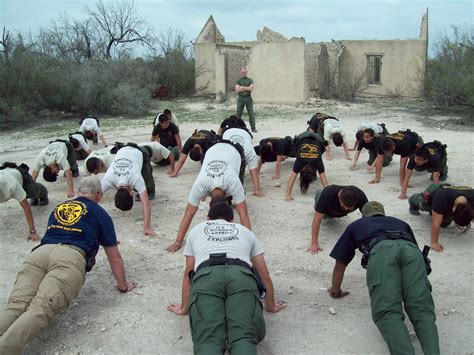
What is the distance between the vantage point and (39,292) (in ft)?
10.6

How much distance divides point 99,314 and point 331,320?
184 cm

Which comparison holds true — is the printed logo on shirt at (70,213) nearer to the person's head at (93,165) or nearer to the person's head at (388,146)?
the person's head at (93,165)

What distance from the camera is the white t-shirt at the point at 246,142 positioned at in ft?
20.3

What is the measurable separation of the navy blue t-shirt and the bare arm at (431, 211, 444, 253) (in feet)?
9.97

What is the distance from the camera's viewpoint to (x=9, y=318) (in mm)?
3061

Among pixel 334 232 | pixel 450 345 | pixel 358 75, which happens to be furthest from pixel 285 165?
pixel 358 75

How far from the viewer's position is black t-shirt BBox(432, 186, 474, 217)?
4.37 metres

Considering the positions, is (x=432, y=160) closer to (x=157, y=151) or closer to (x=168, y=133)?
(x=157, y=151)

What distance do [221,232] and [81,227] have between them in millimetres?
1163

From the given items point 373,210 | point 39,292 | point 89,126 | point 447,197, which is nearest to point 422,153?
point 447,197

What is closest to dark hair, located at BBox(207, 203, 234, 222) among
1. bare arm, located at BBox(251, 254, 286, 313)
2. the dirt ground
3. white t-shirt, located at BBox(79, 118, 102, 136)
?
bare arm, located at BBox(251, 254, 286, 313)

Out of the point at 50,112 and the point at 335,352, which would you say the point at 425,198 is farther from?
the point at 50,112

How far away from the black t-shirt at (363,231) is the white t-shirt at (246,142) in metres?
2.73

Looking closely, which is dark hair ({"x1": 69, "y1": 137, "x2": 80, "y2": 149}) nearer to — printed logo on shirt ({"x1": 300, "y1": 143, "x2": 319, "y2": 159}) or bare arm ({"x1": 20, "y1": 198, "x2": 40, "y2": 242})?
bare arm ({"x1": 20, "y1": 198, "x2": 40, "y2": 242})
